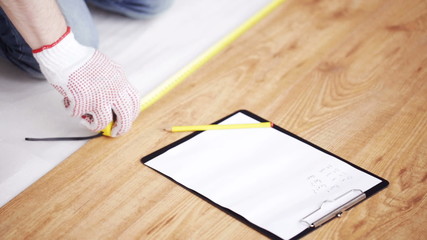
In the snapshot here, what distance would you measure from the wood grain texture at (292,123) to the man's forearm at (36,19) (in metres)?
0.24

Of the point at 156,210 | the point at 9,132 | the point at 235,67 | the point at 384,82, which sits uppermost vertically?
the point at 384,82

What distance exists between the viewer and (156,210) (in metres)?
0.90

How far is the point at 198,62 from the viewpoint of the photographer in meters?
1.30

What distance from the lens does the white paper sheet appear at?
3.49ft

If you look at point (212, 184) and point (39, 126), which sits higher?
point (212, 184)

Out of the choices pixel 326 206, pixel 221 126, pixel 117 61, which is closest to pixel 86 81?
pixel 221 126

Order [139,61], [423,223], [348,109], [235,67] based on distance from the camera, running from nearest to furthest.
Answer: [423,223] < [348,109] < [235,67] < [139,61]

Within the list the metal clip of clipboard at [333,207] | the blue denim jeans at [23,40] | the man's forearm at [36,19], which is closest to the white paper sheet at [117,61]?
the blue denim jeans at [23,40]

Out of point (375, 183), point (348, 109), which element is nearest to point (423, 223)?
point (375, 183)

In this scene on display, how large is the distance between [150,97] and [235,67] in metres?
0.24

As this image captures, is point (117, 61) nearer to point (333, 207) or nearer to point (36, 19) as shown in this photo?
point (36, 19)

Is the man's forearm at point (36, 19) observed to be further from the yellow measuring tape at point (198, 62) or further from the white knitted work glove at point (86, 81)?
the yellow measuring tape at point (198, 62)

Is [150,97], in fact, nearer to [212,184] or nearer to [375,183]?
[212,184]

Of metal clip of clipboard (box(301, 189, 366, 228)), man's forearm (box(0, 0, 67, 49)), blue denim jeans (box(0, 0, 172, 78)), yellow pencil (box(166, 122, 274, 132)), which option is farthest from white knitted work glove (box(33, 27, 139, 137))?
metal clip of clipboard (box(301, 189, 366, 228))
